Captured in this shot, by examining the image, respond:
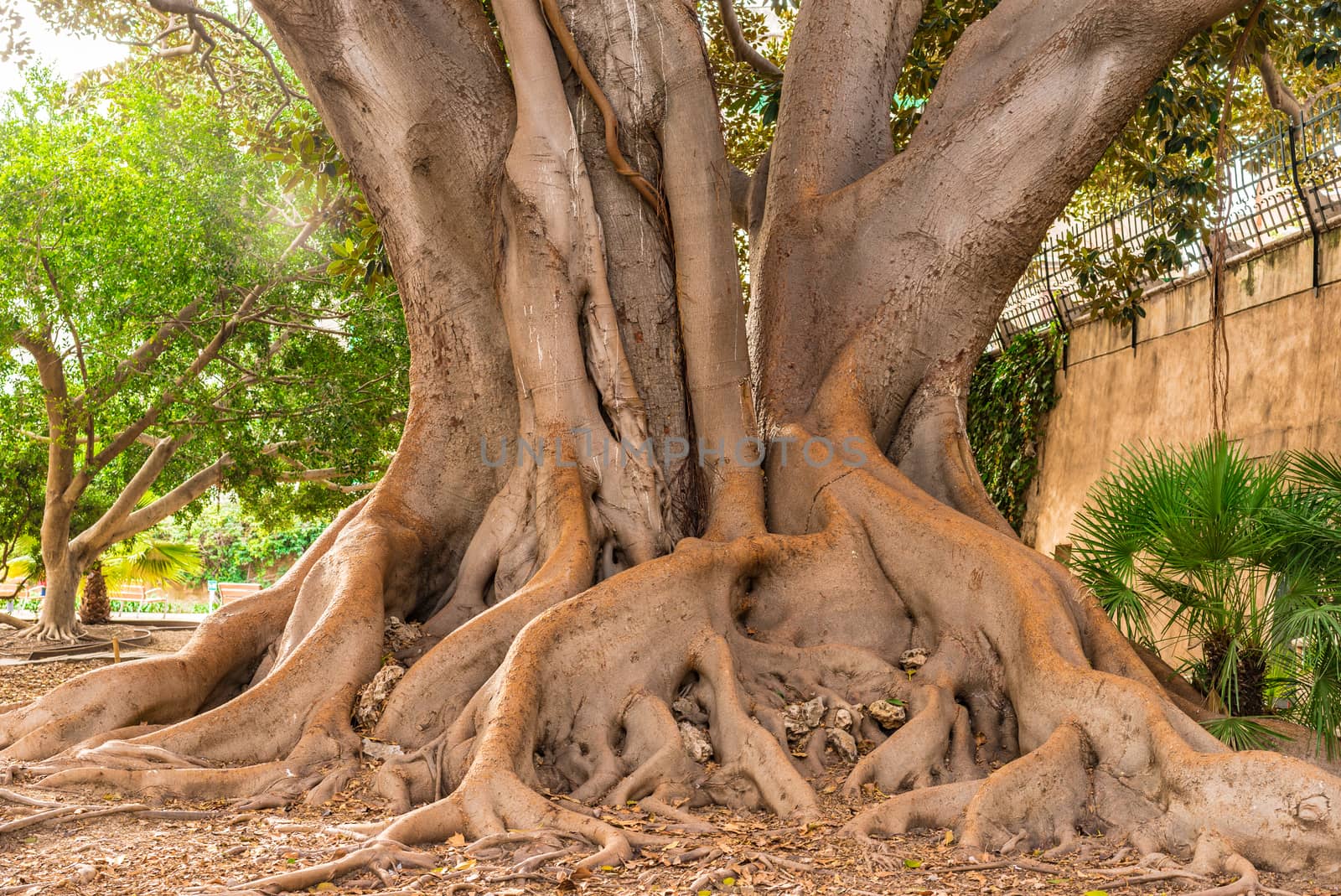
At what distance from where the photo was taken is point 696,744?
449 cm

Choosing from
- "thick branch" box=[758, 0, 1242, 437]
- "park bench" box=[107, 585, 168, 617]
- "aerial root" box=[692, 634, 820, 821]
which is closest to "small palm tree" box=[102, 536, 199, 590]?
"park bench" box=[107, 585, 168, 617]

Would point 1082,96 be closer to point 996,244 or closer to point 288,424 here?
point 996,244

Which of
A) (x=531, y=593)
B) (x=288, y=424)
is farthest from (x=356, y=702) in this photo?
(x=288, y=424)

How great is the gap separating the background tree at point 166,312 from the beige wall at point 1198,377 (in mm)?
7261

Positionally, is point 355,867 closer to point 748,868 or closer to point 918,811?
point 748,868

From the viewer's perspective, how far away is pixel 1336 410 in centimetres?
786

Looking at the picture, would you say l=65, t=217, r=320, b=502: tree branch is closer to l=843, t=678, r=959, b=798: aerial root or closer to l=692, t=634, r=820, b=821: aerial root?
l=692, t=634, r=820, b=821: aerial root

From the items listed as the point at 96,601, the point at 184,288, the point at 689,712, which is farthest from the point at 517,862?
the point at 96,601

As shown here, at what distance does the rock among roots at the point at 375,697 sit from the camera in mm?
4821

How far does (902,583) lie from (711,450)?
1238mm

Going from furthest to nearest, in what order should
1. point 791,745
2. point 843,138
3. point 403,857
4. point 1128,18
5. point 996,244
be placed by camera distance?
point 843,138
point 996,244
point 1128,18
point 791,745
point 403,857

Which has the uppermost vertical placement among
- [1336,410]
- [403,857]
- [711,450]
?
[1336,410]

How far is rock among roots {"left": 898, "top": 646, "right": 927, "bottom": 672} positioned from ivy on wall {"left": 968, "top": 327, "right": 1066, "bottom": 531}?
7.60 meters

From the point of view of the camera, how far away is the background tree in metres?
10.4
